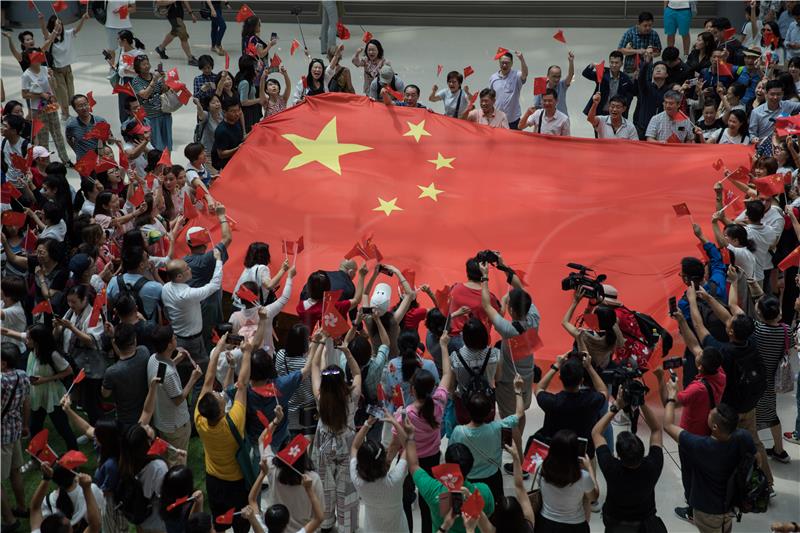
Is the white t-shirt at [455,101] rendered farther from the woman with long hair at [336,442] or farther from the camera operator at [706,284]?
the woman with long hair at [336,442]

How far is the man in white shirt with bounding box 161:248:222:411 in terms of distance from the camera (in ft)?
23.7

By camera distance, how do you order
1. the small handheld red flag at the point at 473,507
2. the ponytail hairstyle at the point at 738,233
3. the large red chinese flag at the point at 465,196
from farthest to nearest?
1. the large red chinese flag at the point at 465,196
2. the ponytail hairstyle at the point at 738,233
3. the small handheld red flag at the point at 473,507

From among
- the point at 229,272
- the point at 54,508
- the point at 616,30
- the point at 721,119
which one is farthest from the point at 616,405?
the point at 616,30

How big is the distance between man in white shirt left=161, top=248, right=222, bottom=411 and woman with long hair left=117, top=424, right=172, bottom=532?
5.80 ft

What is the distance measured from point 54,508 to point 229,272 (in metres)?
3.73

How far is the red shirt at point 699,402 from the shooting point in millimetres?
6137

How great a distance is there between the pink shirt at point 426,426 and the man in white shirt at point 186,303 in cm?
211

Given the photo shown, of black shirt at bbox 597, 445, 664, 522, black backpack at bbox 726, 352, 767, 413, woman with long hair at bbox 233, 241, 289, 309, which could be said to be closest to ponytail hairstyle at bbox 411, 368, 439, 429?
black shirt at bbox 597, 445, 664, 522

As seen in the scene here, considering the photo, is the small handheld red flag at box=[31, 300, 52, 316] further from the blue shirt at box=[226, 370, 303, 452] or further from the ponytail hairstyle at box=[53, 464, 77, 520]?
the ponytail hairstyle at box=[53, 464, 77, 520]

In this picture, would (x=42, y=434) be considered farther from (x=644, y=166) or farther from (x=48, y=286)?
(x=644, y=166)

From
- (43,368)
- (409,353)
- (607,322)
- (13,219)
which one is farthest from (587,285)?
(13,219)

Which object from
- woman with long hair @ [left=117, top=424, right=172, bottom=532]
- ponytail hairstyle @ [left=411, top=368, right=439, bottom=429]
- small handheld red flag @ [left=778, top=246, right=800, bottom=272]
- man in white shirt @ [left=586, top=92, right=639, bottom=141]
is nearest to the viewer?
woman with long hair @ [left=117, top=424, right=172, bottom=532]

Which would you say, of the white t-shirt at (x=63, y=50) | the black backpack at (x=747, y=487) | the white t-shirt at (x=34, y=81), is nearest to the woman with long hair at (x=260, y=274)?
the black backpack at (x=747, y=487)

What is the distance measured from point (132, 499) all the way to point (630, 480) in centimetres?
269
